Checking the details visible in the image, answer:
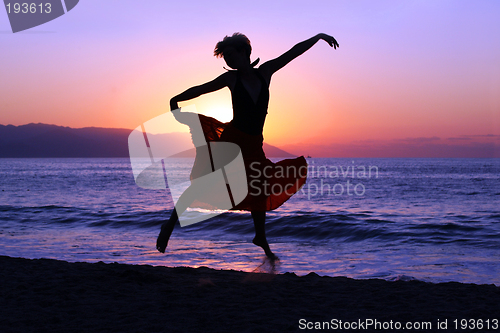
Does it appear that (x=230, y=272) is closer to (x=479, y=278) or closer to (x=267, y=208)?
(x=267, y=208)

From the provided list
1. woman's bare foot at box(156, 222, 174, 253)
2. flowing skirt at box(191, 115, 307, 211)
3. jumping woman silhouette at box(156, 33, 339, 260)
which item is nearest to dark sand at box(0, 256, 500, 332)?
woman's bare foot at box(156, 222, 174, 253)

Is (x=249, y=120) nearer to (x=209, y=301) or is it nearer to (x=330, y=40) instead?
(x=330, y=40)

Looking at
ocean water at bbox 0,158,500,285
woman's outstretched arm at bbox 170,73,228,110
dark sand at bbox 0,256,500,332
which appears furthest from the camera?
ocean water at bbox 0,158,500,285

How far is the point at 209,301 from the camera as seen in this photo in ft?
10.6

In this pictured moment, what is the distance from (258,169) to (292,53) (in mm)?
1187

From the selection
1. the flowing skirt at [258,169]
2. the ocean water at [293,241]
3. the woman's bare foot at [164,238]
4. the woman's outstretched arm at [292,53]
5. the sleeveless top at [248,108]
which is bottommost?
the ocean water at [293,241]

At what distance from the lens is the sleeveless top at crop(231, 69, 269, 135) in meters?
3.64

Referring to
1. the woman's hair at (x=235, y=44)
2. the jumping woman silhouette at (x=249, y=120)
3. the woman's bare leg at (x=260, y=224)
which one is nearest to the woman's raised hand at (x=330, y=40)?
the jumping woman silhouette at (x=249, y=120)

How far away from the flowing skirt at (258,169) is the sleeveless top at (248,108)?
0.27 ft

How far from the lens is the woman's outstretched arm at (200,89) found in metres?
3.54

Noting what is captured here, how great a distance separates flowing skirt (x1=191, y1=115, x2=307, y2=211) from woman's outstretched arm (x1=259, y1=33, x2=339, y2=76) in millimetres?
657

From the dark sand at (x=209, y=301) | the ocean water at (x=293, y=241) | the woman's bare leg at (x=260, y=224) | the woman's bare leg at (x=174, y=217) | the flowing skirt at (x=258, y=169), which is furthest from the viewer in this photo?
the ocean water at (x=293, y=241)

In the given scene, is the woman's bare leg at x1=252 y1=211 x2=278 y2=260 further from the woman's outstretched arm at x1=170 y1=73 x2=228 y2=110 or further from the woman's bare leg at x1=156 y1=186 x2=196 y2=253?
the woman's outstretched arm at x1=170 y1=73 x2=228 y2=110

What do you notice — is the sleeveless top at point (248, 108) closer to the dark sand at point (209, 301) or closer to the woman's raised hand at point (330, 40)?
the woman's raised hand at point (330, 40)
